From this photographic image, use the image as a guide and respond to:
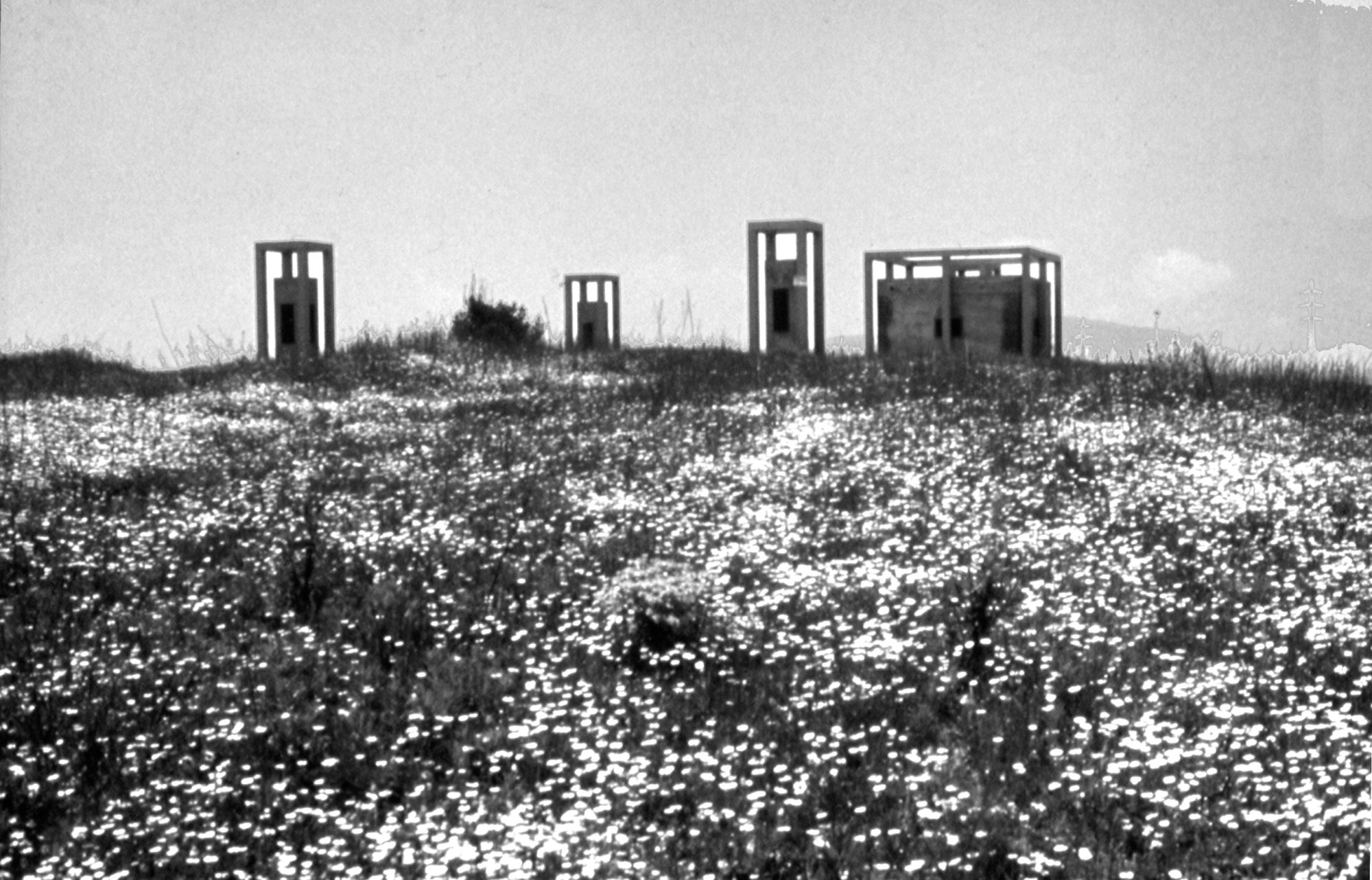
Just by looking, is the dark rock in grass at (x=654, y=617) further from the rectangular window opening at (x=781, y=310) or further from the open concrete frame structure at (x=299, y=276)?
the open concrete frame structure at (x=299, y=276)

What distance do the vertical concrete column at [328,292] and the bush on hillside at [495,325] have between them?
12.2 feet

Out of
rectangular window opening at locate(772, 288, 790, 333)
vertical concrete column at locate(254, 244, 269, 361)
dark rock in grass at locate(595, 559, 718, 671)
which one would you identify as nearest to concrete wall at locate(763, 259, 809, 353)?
rectangular window opening at locate(772, 288, 790, 333)

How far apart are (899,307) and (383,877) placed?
23385 mm

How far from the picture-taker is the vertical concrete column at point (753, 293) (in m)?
27.4

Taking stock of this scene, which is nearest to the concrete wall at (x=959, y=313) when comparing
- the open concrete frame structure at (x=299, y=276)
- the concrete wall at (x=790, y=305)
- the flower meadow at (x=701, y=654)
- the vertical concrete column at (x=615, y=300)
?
the concrete wall at (x=790, y=305)

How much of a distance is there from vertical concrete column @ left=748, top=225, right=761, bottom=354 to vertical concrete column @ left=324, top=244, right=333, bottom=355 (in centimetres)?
751

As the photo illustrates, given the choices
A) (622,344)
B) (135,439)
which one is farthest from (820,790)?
(622,344)

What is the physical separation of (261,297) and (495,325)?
538cm

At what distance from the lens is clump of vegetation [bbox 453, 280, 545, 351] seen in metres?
25.6

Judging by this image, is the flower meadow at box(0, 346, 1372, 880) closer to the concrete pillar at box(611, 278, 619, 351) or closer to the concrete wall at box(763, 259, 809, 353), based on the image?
the concrete wall at box(763, 259, 809, 353)

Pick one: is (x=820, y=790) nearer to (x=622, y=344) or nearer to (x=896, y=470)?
(x=896, y=470)

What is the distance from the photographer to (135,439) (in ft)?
50.9

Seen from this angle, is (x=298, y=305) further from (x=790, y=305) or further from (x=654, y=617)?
(x=654, y=617)

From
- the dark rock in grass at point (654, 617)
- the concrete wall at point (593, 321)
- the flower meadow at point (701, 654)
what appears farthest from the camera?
the concrete wall at point (593, 321)
